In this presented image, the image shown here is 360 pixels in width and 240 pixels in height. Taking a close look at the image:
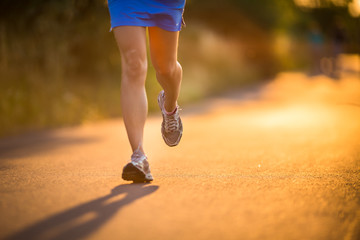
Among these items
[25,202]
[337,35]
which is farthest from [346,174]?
[337,35]

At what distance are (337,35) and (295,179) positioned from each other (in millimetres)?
17313

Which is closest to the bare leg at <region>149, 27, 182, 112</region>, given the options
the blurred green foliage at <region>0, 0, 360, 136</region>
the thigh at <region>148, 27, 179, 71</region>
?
the thigh at <region>148, 27, 179, 71</region>

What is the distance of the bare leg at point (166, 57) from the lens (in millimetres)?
3604

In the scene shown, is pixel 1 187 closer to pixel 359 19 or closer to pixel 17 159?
pixel 17 159

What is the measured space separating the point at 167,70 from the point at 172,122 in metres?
0.56

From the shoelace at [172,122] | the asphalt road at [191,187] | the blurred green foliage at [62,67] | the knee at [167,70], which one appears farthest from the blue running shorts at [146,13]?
the blurred green foliage at [62,67]

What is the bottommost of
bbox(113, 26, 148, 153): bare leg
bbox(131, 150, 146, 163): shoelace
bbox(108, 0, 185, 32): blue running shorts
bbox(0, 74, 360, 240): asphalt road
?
bbox(0, 74, 360, 240): asphalt road

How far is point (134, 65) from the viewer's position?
3402 mm

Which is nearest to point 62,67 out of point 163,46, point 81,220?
point 163,46

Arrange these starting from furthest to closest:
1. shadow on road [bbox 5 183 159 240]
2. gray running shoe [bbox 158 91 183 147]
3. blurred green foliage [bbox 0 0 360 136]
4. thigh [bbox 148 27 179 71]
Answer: blurred green foliage [bbox 0 0 360 136] < gray running shoe [bbox 158 91 183 147] < thigh [bbox 148 27 179 71] < shadow on road [bbox 5 183 159 240]

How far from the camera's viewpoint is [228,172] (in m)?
3.80

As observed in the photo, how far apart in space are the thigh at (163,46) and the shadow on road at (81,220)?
1.13 metres

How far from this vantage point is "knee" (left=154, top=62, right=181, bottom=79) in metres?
3.77

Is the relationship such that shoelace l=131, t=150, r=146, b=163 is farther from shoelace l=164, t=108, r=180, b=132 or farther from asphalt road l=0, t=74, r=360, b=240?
shoelace l=164, t=108, r=180, b=132
